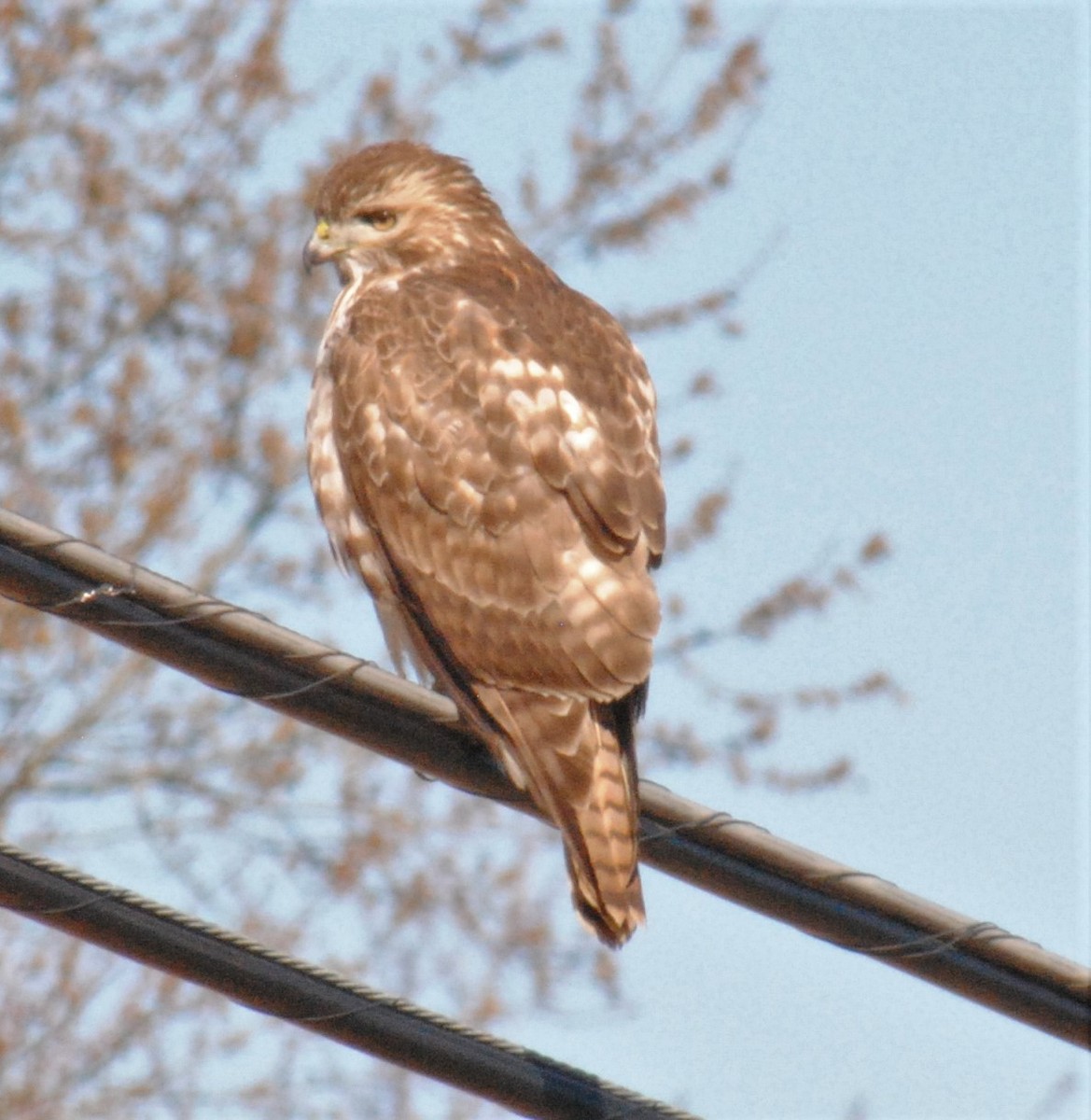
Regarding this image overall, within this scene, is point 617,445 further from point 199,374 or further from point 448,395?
point 199,374

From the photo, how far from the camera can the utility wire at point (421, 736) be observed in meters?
4.00

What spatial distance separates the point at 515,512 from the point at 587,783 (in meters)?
0.87

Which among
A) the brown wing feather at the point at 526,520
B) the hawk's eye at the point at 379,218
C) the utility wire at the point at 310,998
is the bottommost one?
the utility wire at the point at 310,998

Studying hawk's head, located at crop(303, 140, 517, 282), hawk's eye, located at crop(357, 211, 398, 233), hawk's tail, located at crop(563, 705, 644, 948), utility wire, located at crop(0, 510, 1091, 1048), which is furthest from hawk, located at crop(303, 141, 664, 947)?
utility wire, located at crop(0, 510, 1091, 1048)

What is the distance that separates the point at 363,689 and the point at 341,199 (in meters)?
3.27

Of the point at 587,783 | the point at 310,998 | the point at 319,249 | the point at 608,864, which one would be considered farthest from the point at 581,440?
the point at 310,998

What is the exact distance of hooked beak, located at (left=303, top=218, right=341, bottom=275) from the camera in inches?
280

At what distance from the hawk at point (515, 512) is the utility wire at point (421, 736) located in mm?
488

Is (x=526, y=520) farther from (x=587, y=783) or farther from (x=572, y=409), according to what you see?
(x=587, y=783)

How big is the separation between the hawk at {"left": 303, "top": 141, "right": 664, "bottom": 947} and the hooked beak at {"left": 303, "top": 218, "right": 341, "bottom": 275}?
1.32 ft

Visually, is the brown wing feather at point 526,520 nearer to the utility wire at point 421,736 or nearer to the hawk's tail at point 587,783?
the hawk's tail at point 587,783

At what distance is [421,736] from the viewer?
429 centimetres

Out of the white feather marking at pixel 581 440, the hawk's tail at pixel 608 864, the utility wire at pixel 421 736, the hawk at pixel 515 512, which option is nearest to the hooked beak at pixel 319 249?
the hawk at pixel 515 512

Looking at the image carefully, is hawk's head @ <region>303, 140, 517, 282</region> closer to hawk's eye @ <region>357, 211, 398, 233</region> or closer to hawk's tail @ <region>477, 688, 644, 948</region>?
hawk's eye @ <region>357, 211, 398, 233</region>
